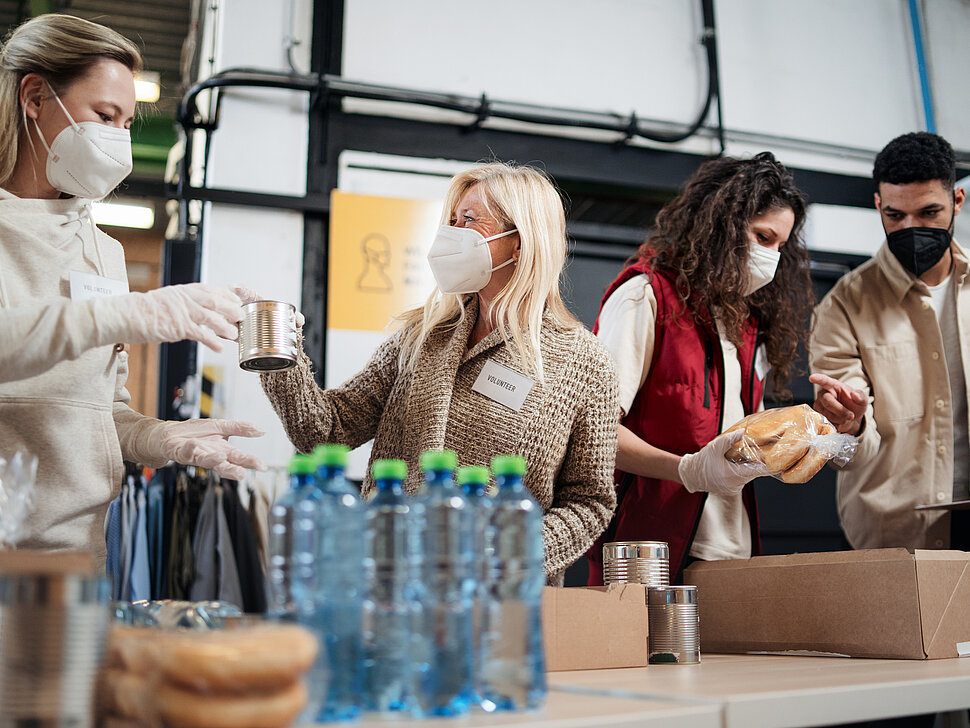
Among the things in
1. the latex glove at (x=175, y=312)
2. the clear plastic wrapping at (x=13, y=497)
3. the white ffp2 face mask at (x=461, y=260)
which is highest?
the white ffp2 face mask at (x=461, y=260)

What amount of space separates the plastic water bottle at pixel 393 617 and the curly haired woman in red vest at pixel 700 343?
1.22m

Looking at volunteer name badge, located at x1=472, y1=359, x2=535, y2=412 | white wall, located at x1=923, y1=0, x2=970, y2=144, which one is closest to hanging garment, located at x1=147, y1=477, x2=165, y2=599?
volunteer name badge, located at x1=472, y1=359, x2=535, y2=412

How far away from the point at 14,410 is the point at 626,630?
1115 millimetres

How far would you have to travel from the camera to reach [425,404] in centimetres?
194

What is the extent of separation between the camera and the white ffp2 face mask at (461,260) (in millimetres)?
2039

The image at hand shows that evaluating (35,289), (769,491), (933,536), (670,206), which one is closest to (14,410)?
(35,289)

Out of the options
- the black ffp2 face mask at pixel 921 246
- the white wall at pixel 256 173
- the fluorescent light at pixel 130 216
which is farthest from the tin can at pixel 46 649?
the fluorescent light at pixel 130 216

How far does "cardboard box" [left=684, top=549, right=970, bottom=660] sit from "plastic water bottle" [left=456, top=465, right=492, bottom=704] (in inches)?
39.5

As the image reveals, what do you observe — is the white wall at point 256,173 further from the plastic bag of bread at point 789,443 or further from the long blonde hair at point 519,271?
the plastic bag of bread at point 789,443

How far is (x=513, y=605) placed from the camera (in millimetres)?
988

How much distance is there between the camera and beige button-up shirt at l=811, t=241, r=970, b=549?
251 cm

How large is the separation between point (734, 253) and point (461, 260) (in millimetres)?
827

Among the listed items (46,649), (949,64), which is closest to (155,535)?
(46,649)

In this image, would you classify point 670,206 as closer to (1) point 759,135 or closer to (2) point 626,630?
(2) point 626,630
